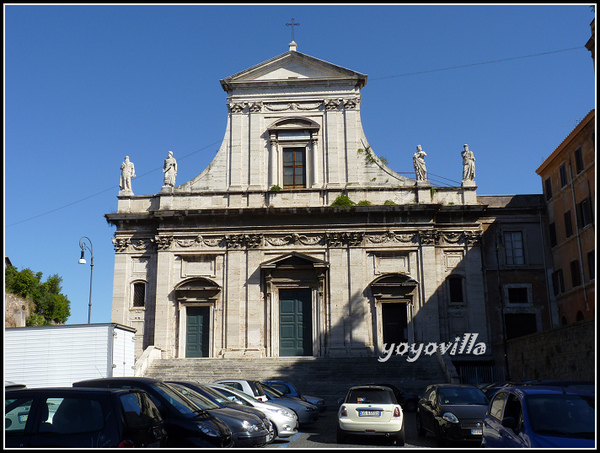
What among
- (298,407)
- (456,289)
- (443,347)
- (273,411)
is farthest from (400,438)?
(456,289)

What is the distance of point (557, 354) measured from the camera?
21422mm

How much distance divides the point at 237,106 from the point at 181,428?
26147 mm

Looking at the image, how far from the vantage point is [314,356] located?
96.9ft

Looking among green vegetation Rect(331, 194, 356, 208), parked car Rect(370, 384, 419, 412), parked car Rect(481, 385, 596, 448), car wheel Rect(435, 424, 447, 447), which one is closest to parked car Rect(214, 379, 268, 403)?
car wheel Rect(435, 424, 447, 447)

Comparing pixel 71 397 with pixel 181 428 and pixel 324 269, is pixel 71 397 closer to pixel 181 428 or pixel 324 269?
pixel 181 428

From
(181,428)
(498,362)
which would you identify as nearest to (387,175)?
(498,362)

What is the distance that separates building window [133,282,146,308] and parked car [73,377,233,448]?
862 inches

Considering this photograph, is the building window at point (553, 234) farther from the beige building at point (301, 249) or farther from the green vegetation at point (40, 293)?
the green vegetation at point (40, 293)

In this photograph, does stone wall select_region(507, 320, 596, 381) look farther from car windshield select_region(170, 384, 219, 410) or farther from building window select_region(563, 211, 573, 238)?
car windshield select_region(170, 384, 219, 410)

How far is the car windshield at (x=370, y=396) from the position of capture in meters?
14.0

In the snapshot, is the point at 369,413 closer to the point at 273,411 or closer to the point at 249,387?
the point at 273,411

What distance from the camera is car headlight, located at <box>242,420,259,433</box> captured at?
11228 millimetres

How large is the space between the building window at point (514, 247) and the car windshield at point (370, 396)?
20.4m

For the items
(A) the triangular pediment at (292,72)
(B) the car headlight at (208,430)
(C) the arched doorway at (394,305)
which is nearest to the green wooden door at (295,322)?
(C) the arched doorway at (394,305)
